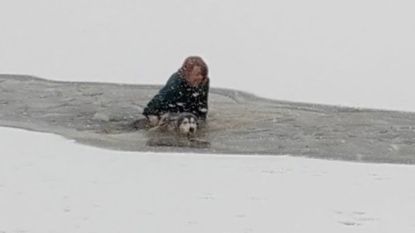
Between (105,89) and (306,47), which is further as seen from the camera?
(306,47)

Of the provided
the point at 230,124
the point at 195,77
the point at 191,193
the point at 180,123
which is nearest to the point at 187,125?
the point at 180,123

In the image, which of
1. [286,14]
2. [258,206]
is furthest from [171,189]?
[286,14]

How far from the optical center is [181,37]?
20.9 meters

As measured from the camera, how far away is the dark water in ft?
36.3

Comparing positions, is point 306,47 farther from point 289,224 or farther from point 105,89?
point 289,224

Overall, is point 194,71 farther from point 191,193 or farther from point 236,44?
point 236,44

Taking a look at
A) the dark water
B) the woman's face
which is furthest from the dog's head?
the woman's face

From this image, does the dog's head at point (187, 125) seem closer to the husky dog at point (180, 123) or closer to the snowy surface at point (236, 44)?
the husky dog at point (180, 123)

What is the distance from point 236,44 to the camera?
20.5 m

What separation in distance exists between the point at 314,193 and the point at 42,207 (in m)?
2.22

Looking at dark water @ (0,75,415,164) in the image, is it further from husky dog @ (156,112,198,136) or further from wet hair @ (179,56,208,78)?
wet hair @ (179,56,208,78)

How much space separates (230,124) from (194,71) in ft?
2.59

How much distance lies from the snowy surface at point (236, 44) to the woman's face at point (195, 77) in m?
3.39

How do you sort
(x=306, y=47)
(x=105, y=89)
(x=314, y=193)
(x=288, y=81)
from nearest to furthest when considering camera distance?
1. (x=314, y=193)
2. (x=105, y=89)
3. (x=288, y=81)
4. (x=306, y=47)
